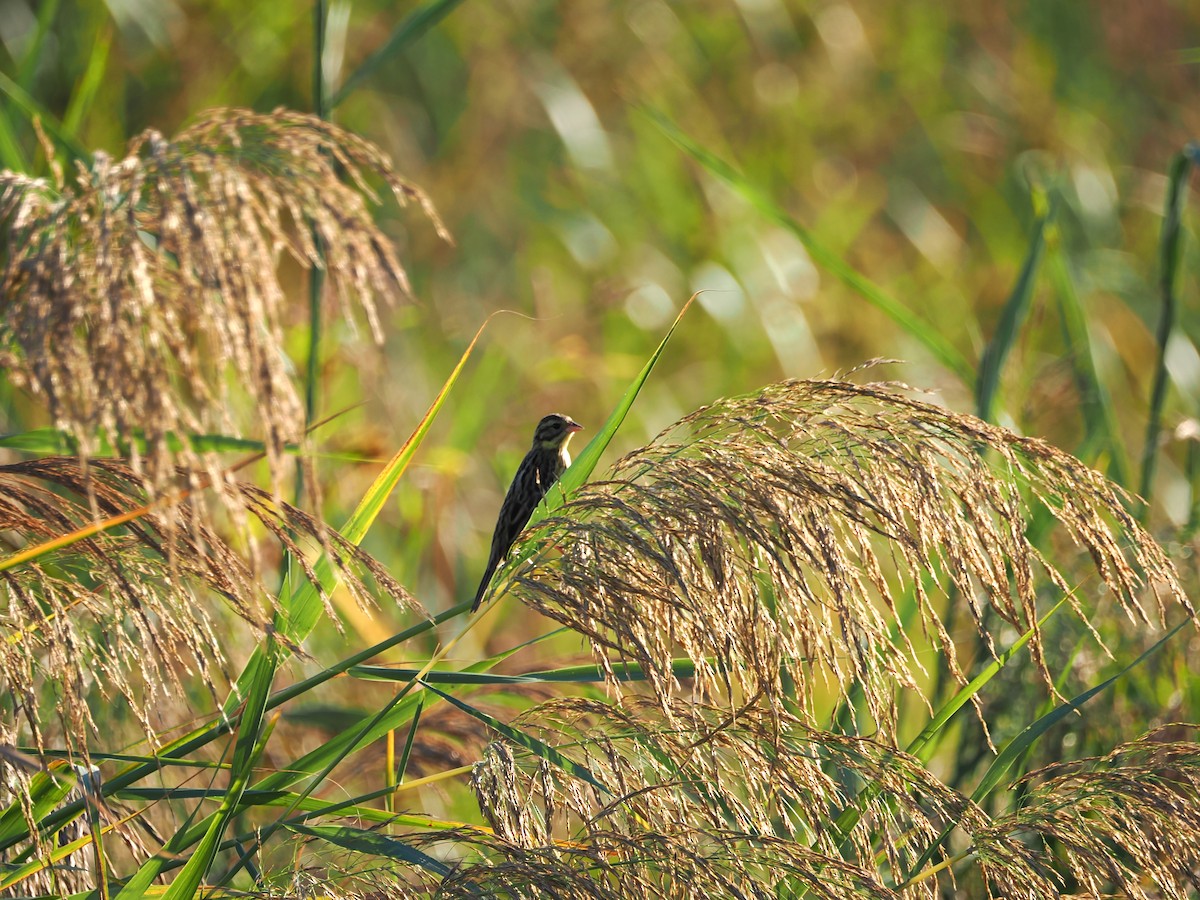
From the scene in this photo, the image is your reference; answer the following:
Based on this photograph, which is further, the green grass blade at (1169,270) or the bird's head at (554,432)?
the bird's head at (554,432)

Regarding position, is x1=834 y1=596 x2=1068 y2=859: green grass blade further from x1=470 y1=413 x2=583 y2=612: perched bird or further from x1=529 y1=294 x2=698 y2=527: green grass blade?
x1=470 y1=413 x2=583 y2=612: perched bird

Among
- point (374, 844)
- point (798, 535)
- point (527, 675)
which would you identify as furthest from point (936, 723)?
point (374, 844)

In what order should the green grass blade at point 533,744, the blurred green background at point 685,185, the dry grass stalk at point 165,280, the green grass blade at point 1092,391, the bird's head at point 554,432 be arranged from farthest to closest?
the blurred green background at point 685,185 < the bird's head at point 554,432 < the green grass blade at point 1092,391 < the green grass blade at point 533,744 < the dry grass stalk at point 165,280

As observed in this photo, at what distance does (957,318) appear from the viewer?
5.88 meters

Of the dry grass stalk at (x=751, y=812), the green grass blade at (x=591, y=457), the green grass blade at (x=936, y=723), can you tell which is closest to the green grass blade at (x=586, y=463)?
the green grass blade at (x=591, y=457)

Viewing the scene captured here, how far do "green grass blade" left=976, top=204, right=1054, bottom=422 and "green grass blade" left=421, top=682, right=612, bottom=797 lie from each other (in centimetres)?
110

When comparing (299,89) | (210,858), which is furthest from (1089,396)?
(299,89)

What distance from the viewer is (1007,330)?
2.35 meters

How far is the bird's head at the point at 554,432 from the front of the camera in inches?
118

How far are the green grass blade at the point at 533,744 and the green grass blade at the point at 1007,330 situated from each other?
3.62 ft

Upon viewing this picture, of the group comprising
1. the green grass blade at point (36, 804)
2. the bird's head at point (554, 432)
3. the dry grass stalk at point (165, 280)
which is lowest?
the green grass blade at point (36, 804)

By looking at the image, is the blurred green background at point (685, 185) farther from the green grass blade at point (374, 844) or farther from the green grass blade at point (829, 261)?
the green grass blade at point (374, 844)

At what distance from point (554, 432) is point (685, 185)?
3.42 m

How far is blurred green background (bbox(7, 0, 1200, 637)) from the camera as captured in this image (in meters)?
4.29
